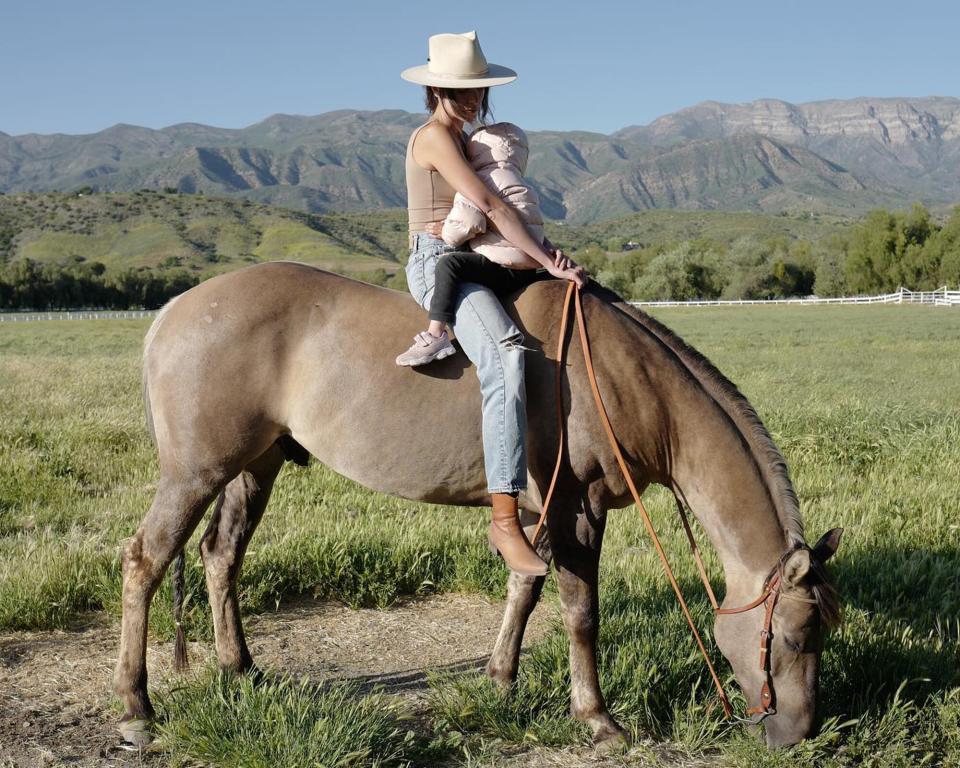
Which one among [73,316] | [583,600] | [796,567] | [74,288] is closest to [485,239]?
[583,600]

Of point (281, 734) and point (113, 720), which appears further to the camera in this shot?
point (113, 720)

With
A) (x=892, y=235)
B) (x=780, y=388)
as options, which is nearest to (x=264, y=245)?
(x=892, y=235)

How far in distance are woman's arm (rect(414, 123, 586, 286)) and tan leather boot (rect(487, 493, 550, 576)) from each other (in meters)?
1.19

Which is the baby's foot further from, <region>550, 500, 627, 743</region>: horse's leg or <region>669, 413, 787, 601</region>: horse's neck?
<region>669, 413, 787, 601</region>: horse's neck

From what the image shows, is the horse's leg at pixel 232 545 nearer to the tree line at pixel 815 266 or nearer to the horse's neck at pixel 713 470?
the horse's neck at pixel 713 470

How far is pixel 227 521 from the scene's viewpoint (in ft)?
15.7

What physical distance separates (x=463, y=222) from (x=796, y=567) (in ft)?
7.15

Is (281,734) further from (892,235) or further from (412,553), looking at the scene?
(892,235)

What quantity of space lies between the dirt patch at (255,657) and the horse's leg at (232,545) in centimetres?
24

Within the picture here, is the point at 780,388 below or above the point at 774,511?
below

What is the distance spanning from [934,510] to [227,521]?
582 cm

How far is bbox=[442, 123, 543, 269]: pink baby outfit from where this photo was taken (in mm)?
3971

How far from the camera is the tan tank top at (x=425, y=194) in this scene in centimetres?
412

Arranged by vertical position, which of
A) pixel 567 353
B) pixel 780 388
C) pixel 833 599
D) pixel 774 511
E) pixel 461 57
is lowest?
pixel 780 388
